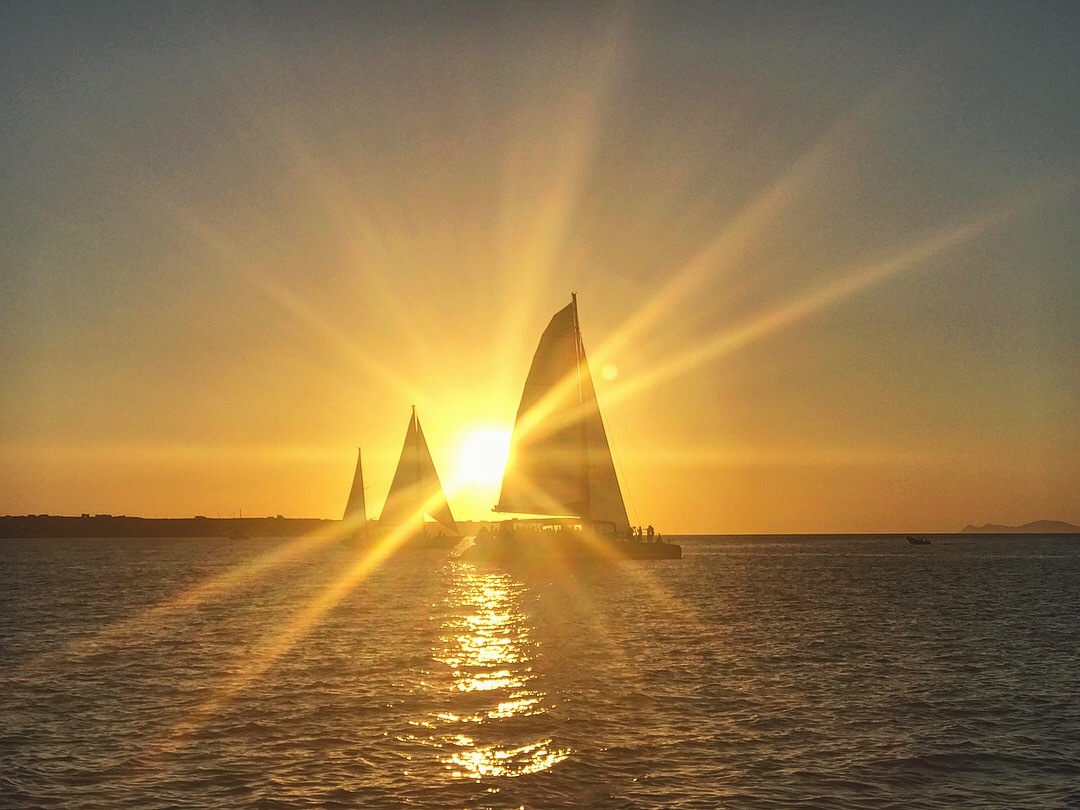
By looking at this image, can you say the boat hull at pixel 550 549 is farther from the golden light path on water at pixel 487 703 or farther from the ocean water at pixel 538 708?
the golden light path on water at pixel 487 703

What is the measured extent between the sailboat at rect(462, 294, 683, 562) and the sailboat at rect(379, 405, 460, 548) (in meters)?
40.6

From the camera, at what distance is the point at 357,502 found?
157375 millimetres

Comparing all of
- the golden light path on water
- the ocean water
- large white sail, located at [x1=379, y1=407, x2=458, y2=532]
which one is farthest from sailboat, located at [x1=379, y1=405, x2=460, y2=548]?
the golden light path on water

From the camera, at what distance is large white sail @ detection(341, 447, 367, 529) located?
156625 mm

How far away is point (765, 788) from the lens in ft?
61.9

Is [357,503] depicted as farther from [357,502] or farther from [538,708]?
[538,708]

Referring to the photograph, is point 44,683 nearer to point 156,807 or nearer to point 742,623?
point 156,807

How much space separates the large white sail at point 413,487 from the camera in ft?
439

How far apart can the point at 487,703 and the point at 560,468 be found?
65.3m

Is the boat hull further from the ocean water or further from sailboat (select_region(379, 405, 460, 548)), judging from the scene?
sailboat (select_region(379, 405, 460, 548))

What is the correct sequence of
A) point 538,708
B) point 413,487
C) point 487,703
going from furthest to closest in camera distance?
1. point 413,487
2. point 487,703
3. point 538,708

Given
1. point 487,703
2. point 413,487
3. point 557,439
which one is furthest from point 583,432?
point 487,703

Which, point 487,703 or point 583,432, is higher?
point 583,432

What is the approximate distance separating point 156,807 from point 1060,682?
28649mm
